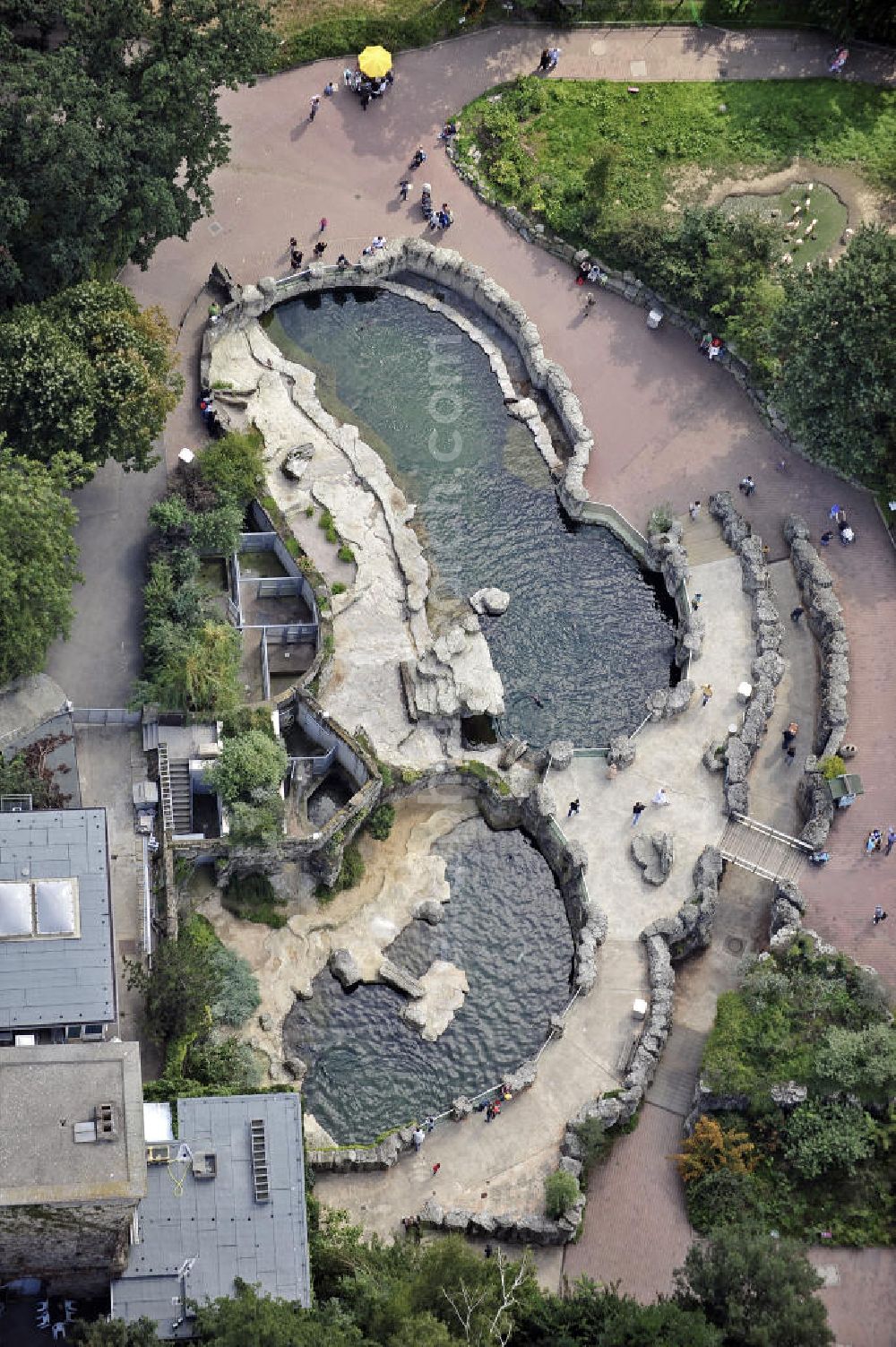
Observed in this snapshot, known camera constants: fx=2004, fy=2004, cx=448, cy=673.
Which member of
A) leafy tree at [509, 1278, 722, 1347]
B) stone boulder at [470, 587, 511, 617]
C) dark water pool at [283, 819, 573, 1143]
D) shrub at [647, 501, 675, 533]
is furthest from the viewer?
shrub at [647, 501, 675, 533]

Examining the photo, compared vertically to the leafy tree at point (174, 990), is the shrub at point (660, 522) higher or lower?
higher

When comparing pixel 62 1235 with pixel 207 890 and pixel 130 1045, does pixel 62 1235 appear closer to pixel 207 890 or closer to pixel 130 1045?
pixel 130 1045

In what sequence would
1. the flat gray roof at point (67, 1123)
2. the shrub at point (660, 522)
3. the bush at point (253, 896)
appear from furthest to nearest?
the shrub at point (660, 522) → the bush at point (253, 896) → the flat gray roof at point (67, 1123)

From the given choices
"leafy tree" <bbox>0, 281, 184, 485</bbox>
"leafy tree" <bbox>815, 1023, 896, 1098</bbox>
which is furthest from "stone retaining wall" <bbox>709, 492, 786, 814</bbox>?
"leafy tree" <bbox>0, 281, 184, 485</bbox>

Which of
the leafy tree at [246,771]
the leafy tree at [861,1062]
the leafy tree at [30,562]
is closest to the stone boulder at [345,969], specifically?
the leafy tree at [246,771]

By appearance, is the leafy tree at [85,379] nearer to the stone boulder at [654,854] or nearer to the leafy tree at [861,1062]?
the stone boulder at [654,854]

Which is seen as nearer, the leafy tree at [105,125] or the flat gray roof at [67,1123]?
the flat gray roof at [67,1123]

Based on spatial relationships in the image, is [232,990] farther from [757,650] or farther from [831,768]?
[757,650]

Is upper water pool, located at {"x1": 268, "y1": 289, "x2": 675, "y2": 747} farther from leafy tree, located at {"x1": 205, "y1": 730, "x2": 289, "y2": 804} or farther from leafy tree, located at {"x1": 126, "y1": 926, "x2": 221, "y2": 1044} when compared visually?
leafy tree, located at {"x1": 126, "y1": 926, "x2": 221, "y2": 1044}
